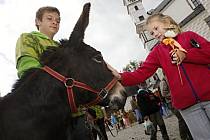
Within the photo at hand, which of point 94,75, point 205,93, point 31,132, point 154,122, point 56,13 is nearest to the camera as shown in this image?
point 31,132

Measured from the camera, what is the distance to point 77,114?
124 inches

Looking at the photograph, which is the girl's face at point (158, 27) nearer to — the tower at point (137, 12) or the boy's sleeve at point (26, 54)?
the boy's sleeve at point (26, 54)

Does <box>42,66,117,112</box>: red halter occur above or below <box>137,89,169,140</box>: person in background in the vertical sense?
below

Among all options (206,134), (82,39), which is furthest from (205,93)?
(82,39)

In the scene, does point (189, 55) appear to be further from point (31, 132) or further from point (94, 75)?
point (31, 132)

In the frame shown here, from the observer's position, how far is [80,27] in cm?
307

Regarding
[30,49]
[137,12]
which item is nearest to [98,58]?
[30,49]

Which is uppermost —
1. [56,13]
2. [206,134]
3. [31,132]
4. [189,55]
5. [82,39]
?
[56,13]

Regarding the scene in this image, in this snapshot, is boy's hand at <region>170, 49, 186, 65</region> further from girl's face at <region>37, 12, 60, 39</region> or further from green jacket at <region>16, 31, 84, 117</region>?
girl's face at <region>37, 12, 60, 39</region>

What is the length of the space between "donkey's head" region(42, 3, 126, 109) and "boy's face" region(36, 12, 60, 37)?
0.70m

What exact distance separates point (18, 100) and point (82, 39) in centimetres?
93

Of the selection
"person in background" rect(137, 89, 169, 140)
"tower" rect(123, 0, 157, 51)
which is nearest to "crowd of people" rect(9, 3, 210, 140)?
"person in background" rect(137, 89, 169, 140)

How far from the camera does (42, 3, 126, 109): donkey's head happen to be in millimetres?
3053

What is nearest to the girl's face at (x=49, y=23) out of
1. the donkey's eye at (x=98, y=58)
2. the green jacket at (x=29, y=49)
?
the green jacket at (x=29, y=49)
